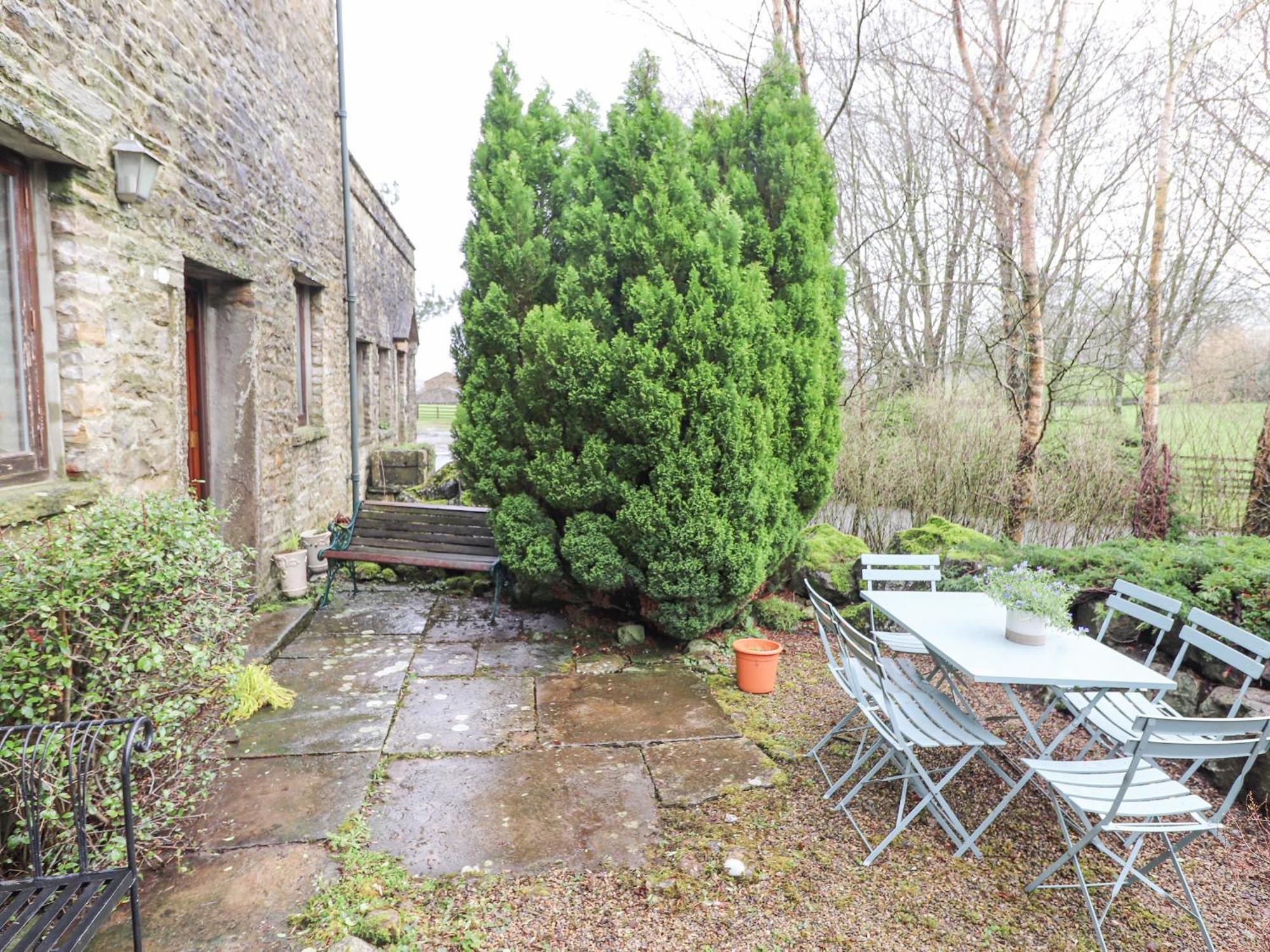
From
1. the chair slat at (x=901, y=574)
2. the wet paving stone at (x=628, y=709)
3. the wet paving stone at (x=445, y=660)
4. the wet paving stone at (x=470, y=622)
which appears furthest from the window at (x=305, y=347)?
the chair slat at (x=901, y=574)

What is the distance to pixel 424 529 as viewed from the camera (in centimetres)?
641

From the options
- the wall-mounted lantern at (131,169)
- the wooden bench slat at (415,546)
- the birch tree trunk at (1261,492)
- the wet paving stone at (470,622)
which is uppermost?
the wall-mounted lantern at (131,169)

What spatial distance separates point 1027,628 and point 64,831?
3.85m

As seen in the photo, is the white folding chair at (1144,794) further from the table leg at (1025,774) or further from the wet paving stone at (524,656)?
the wet paving stone at (524,656)

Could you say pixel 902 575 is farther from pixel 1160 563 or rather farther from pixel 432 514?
pixel 432 514

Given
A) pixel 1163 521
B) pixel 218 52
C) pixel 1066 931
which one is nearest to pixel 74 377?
pixel 218 52

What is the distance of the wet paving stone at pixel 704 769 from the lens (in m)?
3.33

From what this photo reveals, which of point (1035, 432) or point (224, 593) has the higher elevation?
point (1035, 432)

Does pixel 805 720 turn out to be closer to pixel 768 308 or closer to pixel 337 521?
pixel 768 308

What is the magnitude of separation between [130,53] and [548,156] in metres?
2.54

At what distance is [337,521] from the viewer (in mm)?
6699

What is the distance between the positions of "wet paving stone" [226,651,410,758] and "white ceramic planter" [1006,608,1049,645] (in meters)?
3.22

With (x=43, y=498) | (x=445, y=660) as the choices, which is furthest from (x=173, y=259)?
(x=445, y=660)

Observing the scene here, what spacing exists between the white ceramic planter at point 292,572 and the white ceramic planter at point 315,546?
183mm
